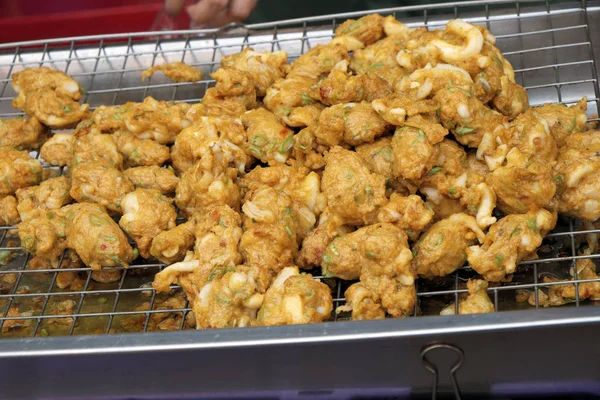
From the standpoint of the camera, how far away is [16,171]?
2885 millimetres

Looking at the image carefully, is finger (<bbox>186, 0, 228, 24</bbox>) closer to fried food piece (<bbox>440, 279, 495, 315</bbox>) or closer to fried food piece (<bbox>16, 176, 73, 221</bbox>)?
fried food piece (<bbox>16, 176, 73, 221</bbox>)

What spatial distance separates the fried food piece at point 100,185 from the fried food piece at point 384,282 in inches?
38.8

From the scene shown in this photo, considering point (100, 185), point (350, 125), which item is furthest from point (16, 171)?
point (350, 125)

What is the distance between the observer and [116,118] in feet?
9.83

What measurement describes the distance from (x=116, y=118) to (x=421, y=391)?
165 centimetres

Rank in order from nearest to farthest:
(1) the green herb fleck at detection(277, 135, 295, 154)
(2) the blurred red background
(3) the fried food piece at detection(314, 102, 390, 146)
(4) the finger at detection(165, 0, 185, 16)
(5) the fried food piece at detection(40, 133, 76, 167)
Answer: (3) the fried food piece at detection(314, 102, 390, 146)
(1) the green herb fleck at detection(277, 135, 295, 154)
(5) the fried food piece at detection(40, 133, 76, 167)
(4) the finger at detection(165, 0, 185, 16)
(2) the blurred red background

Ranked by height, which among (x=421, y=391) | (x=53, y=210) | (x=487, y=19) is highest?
(x=487, y=19)

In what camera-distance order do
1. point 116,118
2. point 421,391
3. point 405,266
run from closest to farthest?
point 421,391
point 405,266
point 116,118

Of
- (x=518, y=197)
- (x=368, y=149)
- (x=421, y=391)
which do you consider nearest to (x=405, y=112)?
(x=368, y=149)

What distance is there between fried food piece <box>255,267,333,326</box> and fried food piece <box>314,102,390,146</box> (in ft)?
1.95

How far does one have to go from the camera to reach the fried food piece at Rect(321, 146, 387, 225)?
2.46 meters

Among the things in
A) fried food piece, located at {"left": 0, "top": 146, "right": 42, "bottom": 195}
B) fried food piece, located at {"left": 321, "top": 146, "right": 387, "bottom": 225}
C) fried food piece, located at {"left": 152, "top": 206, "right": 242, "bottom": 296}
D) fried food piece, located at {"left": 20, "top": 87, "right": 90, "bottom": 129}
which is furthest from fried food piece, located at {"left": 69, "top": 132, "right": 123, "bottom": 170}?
fried food piece, located at {"left": 321, "top": 146, "right": 387, "bottom": 225}

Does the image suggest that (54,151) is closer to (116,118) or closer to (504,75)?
(116,118)

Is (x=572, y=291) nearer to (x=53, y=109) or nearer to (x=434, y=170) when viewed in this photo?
(x=434, y=170)
